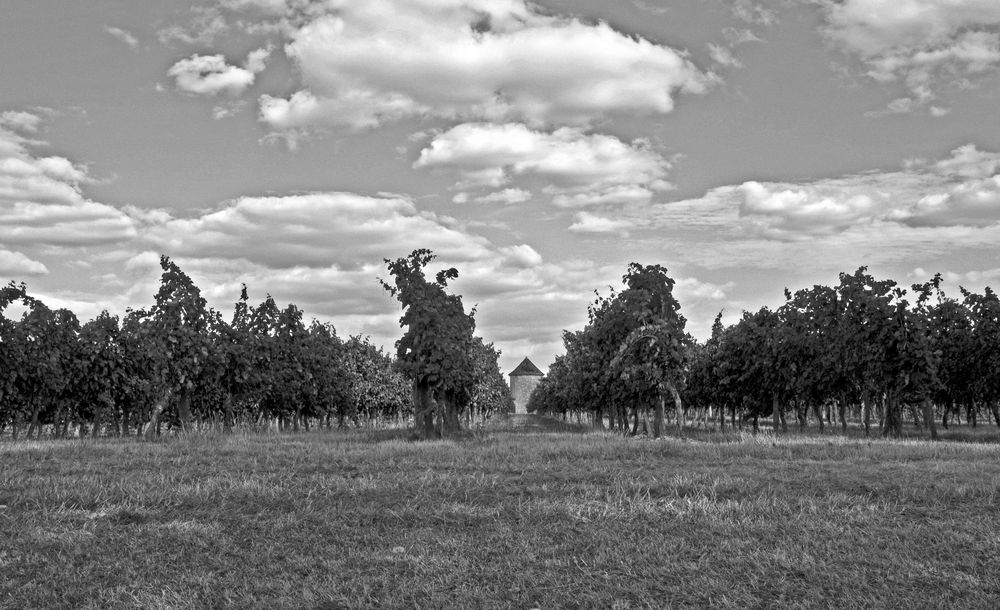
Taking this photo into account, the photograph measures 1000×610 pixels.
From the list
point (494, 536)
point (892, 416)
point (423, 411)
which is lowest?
point (494, 536)

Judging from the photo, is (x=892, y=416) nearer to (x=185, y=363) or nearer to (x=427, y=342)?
(x=427, y=342)

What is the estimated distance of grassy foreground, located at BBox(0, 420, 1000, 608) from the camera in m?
8.41

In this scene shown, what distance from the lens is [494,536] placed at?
1082 cm

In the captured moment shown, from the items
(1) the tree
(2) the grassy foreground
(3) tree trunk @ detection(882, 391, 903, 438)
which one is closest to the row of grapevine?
(3) tree trunk @ detection(882, 391, 903, 438)

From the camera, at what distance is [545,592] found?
8375mm

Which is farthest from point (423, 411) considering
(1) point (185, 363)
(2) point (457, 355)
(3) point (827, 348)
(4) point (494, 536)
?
(4) point (494, 536)

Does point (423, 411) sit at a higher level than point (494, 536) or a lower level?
higher

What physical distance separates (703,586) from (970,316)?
44.2 meters

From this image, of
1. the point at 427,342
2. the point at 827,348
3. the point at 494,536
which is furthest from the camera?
the point at 827,348

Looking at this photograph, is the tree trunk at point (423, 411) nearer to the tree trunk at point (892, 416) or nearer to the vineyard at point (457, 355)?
the vineyard at point (457, 355)

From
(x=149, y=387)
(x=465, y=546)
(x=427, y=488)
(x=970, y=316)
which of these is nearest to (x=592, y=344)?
(x=970, y=316)

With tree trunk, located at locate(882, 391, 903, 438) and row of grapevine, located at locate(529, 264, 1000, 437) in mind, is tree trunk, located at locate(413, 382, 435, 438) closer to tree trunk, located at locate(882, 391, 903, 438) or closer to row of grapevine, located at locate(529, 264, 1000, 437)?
row of grapevine, located at locate(529, 264, 1000, 437)

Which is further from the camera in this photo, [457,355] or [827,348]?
[827,348]

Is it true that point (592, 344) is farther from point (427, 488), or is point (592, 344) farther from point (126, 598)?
point (126, 598)
